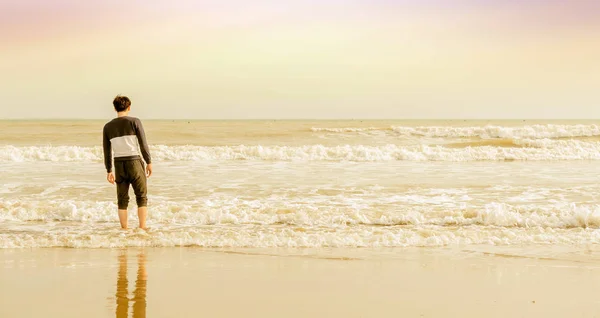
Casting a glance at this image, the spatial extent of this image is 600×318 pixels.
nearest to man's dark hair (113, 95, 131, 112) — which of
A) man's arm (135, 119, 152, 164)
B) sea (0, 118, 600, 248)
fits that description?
man's arm (135, 119, 152, 164)

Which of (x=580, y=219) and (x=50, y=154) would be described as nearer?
(x=580, y=219)

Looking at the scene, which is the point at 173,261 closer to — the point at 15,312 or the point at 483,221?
the point at 15,312

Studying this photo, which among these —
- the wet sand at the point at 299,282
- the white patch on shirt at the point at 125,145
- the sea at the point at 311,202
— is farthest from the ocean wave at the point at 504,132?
the wet sand at the point at 299,282

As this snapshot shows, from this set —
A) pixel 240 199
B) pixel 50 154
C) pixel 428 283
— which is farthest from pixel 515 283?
pixel 50 154

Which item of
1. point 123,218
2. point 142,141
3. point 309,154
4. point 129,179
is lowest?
point 123,218

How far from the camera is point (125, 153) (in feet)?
23.0

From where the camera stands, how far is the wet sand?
13.3 ft

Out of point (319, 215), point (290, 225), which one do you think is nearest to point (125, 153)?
point (290, 225)

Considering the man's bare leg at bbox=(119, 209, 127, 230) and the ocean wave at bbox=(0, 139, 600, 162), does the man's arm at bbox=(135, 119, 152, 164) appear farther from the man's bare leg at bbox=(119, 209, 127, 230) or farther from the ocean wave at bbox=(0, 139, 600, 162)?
the ocean wave at bbox=(0, 139, 600, 162)

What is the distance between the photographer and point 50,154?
1898 centimetres

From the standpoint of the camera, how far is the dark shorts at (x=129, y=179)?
705 centimetres

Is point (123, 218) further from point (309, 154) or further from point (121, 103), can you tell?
point (309, 154)

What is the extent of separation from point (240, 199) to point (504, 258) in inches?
196

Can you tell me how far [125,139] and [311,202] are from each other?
344 centimetres
